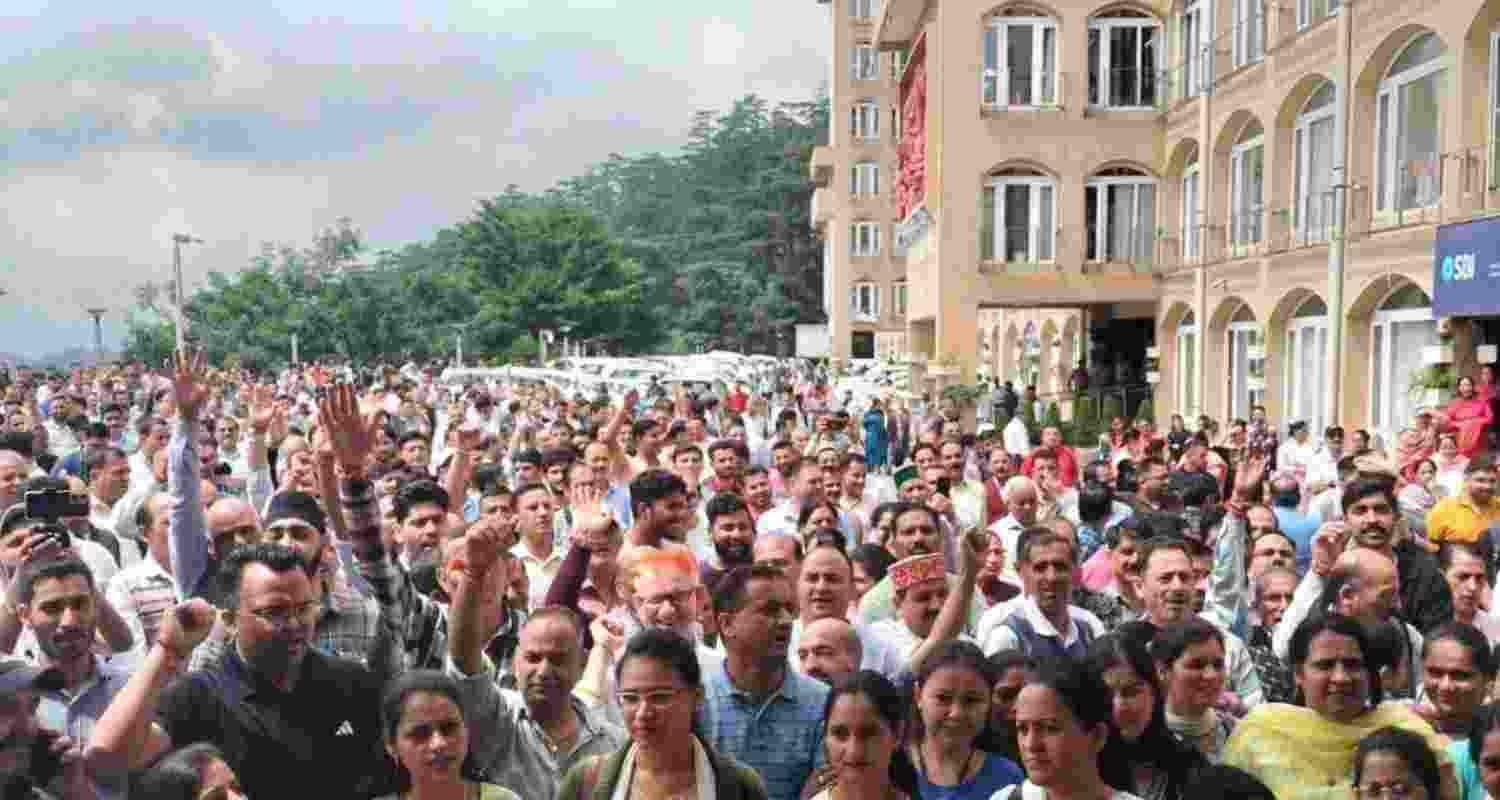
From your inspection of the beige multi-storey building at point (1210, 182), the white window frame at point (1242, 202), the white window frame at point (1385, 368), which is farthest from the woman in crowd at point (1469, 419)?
the white window frame at point (1242, 202)

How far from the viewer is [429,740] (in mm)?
3523

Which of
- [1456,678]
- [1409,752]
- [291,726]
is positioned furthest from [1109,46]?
[291,726]

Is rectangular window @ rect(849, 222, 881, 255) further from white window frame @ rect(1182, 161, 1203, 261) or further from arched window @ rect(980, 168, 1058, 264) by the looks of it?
white window frame @ rect(1182, 161, 1203, 261)

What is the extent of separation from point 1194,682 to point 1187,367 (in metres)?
22.0

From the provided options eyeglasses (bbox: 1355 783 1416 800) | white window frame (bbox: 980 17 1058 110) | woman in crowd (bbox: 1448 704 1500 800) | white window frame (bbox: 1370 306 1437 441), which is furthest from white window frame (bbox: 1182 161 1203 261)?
eyeglasses (bbox: 1355 783 1416 800)

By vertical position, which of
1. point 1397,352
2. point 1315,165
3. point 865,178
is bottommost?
point 1397,352

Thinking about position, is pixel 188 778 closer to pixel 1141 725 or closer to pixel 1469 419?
pixel 1141 725

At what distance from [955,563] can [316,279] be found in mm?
58261

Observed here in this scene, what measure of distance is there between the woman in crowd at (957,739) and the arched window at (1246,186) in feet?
64.1

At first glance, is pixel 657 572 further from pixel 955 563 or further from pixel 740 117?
pixel 740 117

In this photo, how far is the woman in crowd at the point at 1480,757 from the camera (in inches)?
148

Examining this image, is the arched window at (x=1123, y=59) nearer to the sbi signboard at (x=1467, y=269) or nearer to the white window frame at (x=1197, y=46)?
the white window frame at (x=1197, y=46)

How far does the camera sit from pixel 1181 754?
412cm

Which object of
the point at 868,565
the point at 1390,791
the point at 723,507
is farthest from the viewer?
the point at 723,507
